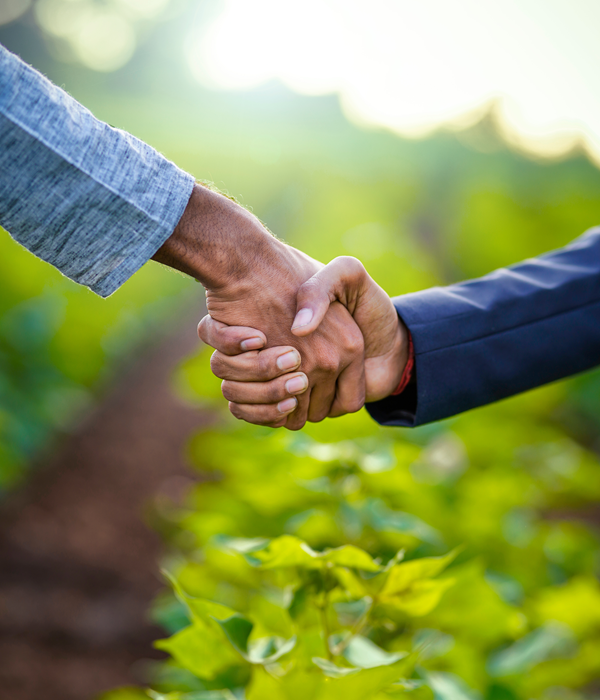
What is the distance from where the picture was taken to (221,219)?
119cm

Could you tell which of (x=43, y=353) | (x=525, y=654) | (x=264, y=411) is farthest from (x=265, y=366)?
(x=43, y=353)

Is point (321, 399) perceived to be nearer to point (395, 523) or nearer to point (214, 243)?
point (395, 523)

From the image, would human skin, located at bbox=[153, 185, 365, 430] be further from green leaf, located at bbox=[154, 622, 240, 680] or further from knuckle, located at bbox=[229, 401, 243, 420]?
green leaf, located at bbox=[154, 622, 240, 680]

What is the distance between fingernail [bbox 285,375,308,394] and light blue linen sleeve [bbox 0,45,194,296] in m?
0.43

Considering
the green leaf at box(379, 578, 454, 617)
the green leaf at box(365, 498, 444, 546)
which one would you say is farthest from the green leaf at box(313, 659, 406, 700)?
the green leaf at box(365, 498, 444, 546)

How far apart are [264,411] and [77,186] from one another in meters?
0.63

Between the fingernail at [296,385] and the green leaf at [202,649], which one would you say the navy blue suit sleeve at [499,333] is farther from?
the green leaf at [202,649]

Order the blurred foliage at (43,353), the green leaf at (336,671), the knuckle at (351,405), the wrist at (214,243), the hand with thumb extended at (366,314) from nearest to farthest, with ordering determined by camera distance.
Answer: the green leaf at (336,671) → the wrist at (214,243) → the hand with thumb extended at (366,314) → the knuckle at (351,405) → the blurred foliage at (43,353)

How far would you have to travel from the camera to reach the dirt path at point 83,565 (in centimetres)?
305

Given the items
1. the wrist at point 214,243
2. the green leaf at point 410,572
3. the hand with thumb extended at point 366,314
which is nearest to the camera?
the green leaf at point 410,572

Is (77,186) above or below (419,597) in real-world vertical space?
above

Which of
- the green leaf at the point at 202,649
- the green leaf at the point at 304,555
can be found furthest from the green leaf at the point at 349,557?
the green leaf at the point at 202,649

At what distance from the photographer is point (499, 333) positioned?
1.62 m

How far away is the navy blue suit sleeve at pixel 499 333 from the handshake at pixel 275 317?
0.13 meters
